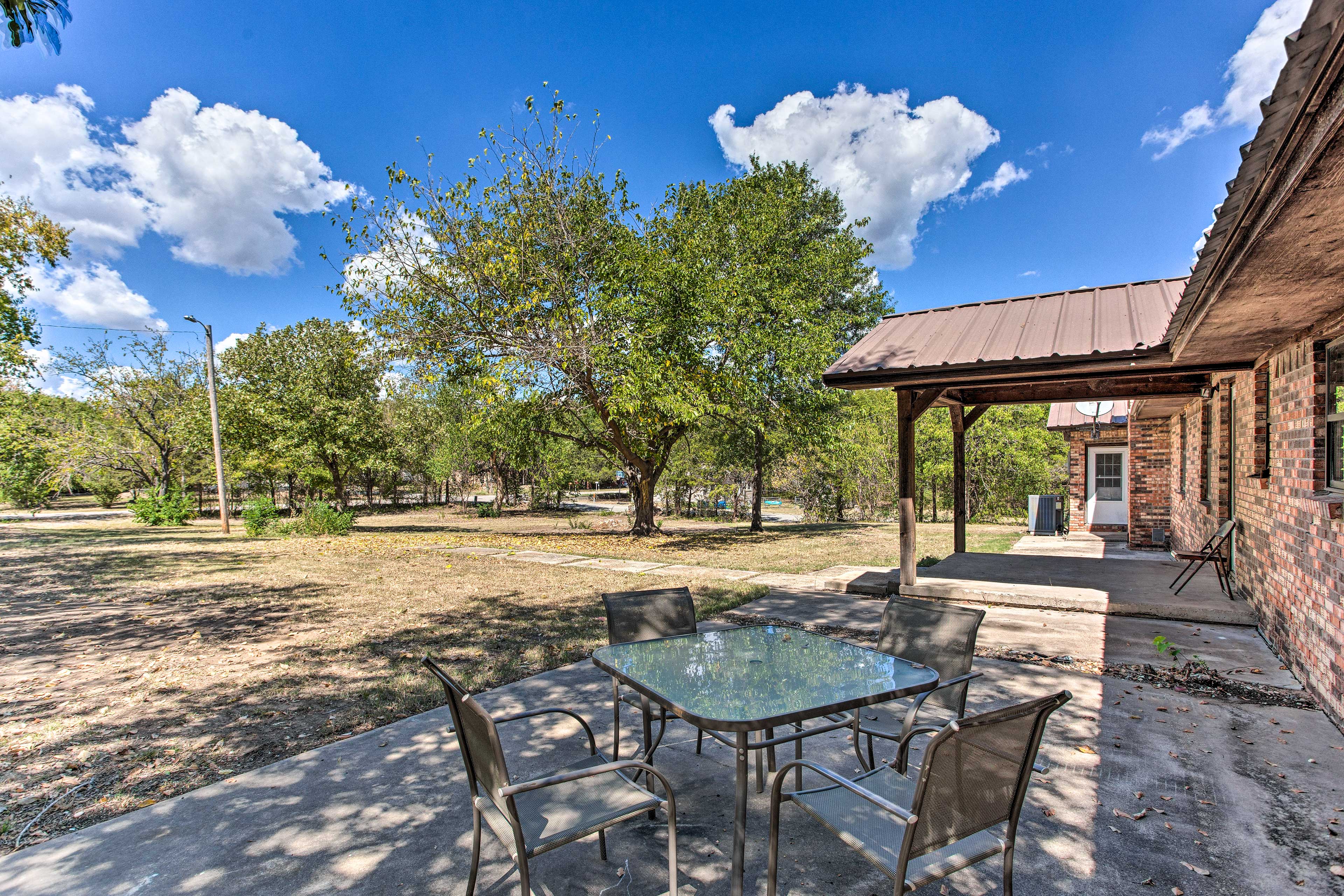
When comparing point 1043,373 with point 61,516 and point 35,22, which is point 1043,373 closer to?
point 35,22

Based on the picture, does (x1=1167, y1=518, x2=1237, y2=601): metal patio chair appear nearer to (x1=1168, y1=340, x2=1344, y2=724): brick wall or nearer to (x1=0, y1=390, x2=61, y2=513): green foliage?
(x1=1168, y1=340, x2=1344, y2=724): brick wall

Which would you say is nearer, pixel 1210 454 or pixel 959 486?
pixel 1210 454

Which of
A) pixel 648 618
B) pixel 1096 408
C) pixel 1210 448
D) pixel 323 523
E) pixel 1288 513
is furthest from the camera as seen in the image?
pixel 323 523

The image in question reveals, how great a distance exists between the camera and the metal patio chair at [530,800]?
171 centimetres

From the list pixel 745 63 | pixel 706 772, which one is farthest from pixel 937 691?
pixel 745 63

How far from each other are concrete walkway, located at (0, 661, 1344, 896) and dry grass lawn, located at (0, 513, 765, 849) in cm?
45

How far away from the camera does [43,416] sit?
19.8 metres

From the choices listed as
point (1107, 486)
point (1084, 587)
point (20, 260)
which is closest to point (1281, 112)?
point (1084, 587)

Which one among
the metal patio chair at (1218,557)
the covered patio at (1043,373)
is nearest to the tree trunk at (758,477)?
the covered patio at (1043,373)

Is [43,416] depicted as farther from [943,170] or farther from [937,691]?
[943,170]

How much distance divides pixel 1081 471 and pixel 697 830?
15472 mm

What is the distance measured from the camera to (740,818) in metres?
1.97

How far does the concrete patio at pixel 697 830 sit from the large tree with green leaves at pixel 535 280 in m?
8.50

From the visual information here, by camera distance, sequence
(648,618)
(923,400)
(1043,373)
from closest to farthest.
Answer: (648,618) < (1043,373) < (923,400)
